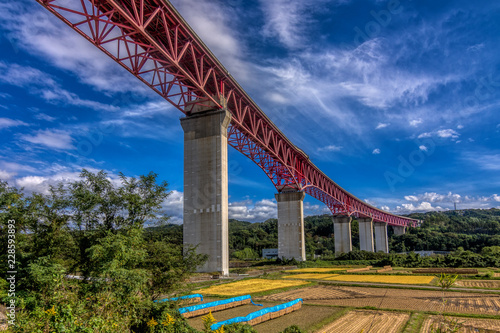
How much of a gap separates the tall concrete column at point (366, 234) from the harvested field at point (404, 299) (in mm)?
84341

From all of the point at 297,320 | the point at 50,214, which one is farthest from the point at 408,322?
the point at 50,214

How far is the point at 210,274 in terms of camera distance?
37000 mm

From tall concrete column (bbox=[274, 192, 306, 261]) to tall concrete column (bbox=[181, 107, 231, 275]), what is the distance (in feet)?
117

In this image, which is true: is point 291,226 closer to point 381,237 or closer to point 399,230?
point 381,237

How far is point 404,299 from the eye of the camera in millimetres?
29875

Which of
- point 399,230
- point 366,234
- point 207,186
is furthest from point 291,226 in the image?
point 399,230

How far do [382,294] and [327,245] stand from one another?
122150 millimetres

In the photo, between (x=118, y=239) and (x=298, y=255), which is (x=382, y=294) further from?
(x=298, y=255)

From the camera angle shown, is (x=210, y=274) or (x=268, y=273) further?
(x=268, y=273)

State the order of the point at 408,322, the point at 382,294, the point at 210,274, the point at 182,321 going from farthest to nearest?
the point at 210,274 < the point at 382,294 < the point at 408,322 < the point at 182,321

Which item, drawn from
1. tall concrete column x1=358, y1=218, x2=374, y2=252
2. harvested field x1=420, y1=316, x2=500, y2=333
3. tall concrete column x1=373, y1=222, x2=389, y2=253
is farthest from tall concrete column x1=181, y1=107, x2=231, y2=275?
tall concrete column x1=373, y1=222, x2=389, y2=253

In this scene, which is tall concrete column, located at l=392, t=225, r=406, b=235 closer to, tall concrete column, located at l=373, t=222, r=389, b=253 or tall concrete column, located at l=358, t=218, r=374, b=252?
tall concrete column, located at l=373, t=222, r=389, b=253

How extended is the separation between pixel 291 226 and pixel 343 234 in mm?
37745

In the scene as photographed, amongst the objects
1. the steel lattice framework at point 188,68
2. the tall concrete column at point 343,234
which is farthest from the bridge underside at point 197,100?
the tall concrete column at point 343,234
